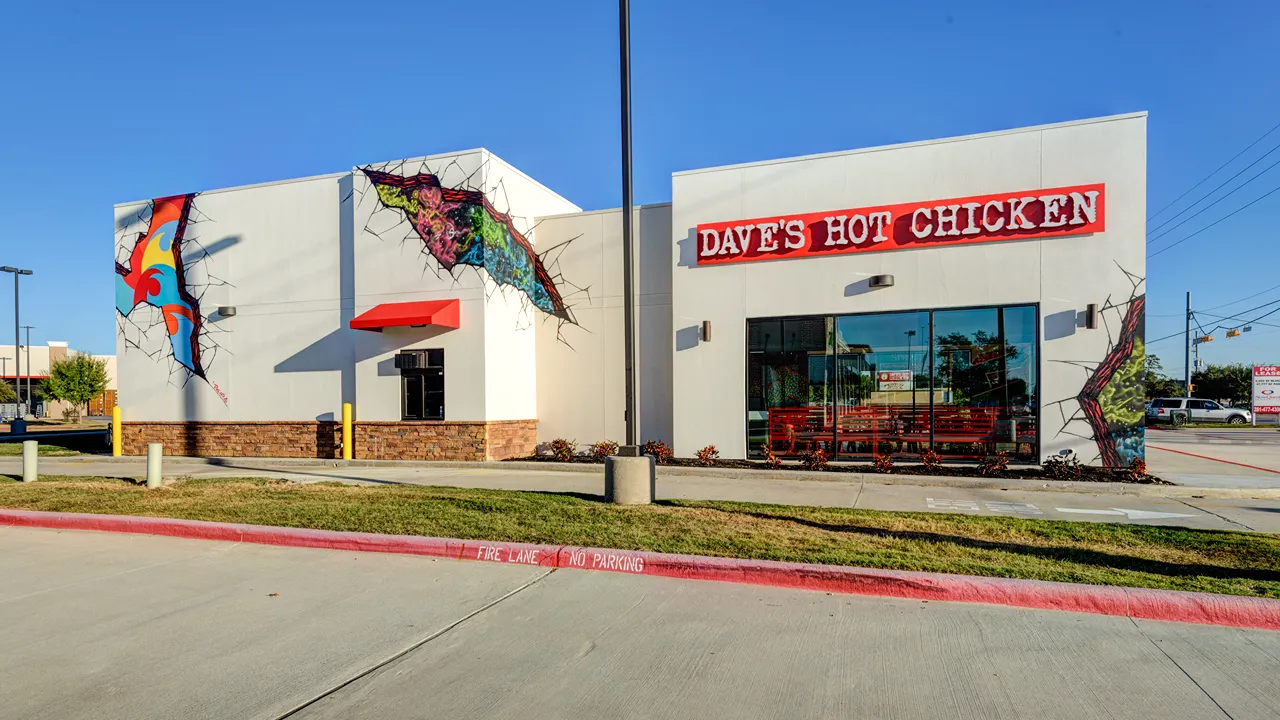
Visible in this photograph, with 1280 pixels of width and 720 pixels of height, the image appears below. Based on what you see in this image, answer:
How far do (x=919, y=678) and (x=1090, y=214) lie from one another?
471 inches

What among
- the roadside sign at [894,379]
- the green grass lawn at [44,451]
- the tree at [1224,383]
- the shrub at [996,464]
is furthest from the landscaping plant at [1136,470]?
the tree at [1224,383]

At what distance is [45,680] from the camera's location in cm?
450

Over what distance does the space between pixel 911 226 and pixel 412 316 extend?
33.5 ft

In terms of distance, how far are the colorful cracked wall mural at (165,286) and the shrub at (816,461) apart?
14203 mm

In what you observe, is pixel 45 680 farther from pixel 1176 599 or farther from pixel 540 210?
pixel 540 210

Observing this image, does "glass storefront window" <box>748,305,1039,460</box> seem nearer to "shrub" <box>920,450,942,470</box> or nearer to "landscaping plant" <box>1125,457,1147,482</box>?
"shrub" <box>920,450,942,470</box>

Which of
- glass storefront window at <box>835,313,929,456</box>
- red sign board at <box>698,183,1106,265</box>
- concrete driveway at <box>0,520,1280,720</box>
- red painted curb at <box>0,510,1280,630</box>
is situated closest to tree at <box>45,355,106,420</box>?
red painted curb at <box>0,510,1280,630</box>

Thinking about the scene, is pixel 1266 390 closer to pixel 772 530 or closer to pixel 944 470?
pixel 944 470

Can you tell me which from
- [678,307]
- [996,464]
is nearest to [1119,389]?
[996,464]

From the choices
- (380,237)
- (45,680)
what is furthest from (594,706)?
(380,237)

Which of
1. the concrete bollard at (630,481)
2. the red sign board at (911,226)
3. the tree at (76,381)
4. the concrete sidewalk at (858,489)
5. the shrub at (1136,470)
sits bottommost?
the concrete sidewalk at (858,489)

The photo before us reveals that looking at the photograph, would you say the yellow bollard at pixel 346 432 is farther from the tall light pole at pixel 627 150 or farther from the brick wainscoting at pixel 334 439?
the tall light pole at pixel 627 150

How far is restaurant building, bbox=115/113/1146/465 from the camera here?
13820 mm

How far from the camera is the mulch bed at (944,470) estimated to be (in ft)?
41.8
